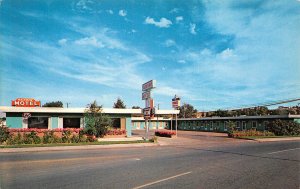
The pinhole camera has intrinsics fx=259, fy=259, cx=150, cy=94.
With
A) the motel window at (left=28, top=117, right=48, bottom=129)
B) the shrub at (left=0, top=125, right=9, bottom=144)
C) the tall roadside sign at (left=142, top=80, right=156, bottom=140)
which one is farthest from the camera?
the motel window at (left=28, top=117, right=48, bottom=129)

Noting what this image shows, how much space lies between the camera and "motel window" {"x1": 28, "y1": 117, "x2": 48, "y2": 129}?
34.9 m

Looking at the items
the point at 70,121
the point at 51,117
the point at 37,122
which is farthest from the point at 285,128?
the point at 37,122

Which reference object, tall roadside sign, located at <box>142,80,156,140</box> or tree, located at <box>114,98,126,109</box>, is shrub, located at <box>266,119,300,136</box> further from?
tree, located at <box>114,98,126,109</box>

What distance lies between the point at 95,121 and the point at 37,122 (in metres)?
10.3

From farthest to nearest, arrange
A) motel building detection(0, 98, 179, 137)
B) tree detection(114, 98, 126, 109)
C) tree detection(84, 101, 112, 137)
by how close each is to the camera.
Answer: tree detection(114, 98, 126, 109), motel building detection(0, 98, 179, 137), tree detection(84, 101, 112, 137)

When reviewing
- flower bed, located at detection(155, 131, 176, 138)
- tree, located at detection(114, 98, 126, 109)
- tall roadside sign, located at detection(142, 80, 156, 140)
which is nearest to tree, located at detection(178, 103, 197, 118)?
tree, located at detection(114, 98, 126, 109)

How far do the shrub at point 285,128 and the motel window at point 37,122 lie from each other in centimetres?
3306

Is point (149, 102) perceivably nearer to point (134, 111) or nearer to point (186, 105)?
point (134, 111)

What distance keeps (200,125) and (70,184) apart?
54950 millimetres

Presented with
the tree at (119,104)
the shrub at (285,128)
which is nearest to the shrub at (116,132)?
the shrub at (285,128)

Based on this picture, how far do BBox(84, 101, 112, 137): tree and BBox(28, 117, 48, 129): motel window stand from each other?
8.46 metres

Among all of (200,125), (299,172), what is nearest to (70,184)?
(299,172)

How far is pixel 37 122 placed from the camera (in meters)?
35.2

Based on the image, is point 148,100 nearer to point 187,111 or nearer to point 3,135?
point 3,135
